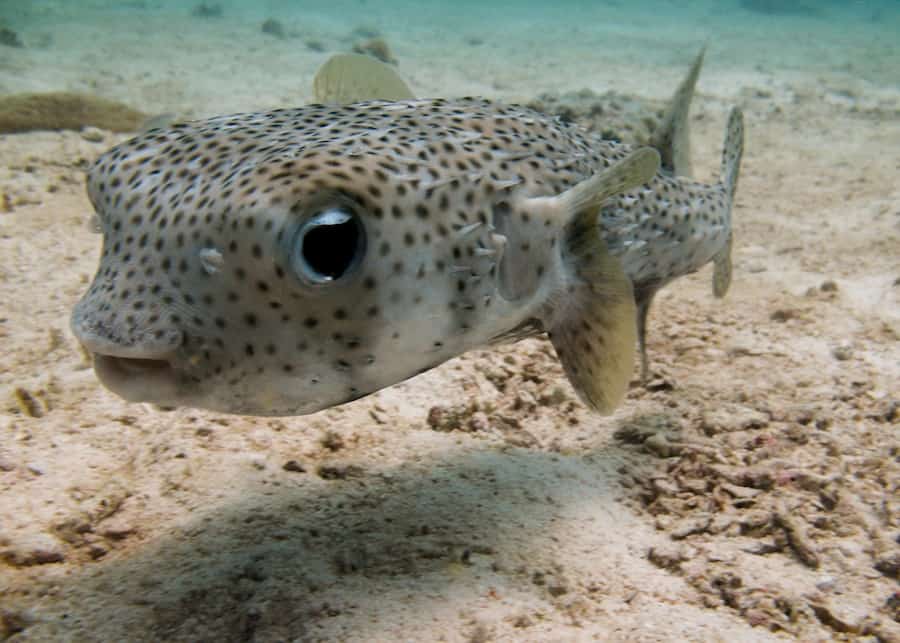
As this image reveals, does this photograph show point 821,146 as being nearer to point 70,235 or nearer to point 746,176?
point 746,176

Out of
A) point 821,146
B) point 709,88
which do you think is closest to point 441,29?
A: point 709,88

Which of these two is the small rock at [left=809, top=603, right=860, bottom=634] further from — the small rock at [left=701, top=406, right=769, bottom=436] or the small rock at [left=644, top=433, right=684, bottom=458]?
the small rock at [left=701, top=406, right=769, bottom=436]

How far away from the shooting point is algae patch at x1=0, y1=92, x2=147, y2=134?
700cm

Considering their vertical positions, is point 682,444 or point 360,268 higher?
point 360,268

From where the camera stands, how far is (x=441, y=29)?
26.5 m

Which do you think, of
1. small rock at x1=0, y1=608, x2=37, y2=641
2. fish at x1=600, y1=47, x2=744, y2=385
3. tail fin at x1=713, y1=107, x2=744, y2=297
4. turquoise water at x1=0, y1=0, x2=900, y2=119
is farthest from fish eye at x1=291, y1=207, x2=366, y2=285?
turquoise water at x1=0, y1=0, x2=900, y2=119

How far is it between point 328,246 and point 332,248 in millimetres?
11

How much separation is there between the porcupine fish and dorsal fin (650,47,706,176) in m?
0.99

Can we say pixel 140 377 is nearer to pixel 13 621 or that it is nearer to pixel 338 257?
pixel 338 257

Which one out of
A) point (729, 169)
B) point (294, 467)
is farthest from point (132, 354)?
point (729, 169)

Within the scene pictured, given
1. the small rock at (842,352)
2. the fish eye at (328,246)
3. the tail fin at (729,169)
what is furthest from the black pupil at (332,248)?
the small rock at (842,352)

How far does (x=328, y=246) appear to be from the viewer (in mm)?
1631

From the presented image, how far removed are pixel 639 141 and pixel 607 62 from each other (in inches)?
512

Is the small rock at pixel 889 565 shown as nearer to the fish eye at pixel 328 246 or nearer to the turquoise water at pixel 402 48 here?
the fish eye at pixel 328 246
